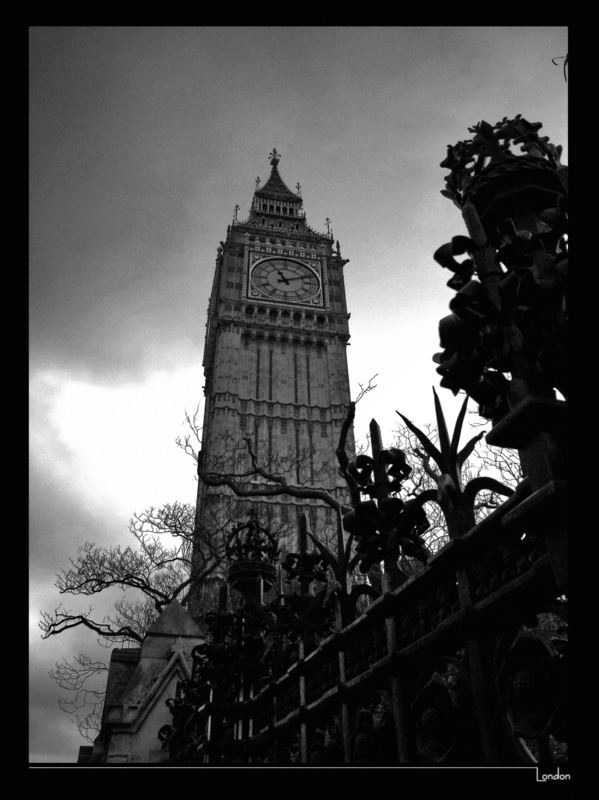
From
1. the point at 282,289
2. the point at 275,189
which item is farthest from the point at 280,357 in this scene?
the point at 275,189

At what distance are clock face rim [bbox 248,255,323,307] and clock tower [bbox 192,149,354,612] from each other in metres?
0.09

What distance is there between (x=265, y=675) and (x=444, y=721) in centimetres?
260

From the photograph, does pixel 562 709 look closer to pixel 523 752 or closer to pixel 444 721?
pixel 523 752

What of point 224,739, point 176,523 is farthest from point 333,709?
point 176,523

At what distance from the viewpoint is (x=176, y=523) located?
16500mm

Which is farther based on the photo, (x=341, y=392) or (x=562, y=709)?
(x=341, y=392)

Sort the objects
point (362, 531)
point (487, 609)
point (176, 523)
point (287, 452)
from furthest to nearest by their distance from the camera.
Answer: point (287, 452)
point (176, 523)
point (362, 531)
point (487, 609)

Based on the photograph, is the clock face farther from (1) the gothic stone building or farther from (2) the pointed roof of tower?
(2) the pointed roof of tower

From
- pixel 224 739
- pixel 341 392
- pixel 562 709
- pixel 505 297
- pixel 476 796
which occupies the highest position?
pixel 341 392

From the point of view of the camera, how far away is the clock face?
173ft

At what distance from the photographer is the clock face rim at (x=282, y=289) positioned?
52.4 metres

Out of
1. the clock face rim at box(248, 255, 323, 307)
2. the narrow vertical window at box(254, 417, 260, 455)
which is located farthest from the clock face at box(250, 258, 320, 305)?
the narrow vertical window at box(254, 417, 260, 455)

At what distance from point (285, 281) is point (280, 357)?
8304mm
